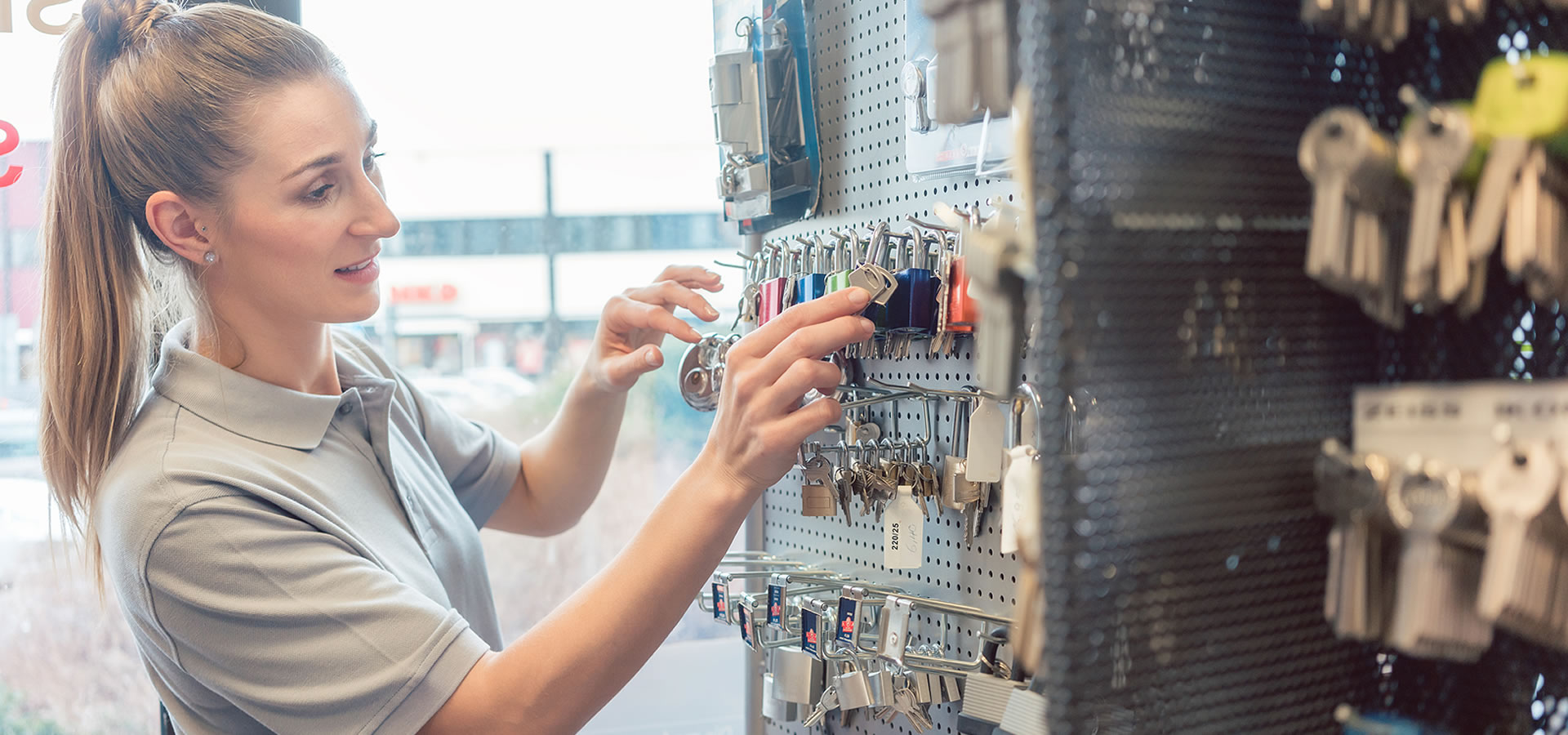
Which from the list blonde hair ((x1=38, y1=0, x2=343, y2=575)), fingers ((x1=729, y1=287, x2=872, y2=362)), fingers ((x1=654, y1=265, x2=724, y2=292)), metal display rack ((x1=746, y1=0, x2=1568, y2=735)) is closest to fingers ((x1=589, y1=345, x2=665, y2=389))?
fingers ((x1=654, y1=265, x2=724, y2=292))

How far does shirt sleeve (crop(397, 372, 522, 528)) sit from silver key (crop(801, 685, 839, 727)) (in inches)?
29.8

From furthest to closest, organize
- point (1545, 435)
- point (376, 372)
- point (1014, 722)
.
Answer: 1. point (376, 372)
2. point (1014, 722)
3. point (1545, 435)

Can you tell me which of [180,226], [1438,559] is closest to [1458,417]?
[1438,559]

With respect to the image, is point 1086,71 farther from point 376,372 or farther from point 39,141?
point 39,141

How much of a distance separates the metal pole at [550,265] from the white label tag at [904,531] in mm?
1428

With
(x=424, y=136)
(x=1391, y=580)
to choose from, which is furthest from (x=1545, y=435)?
(x=424, y=136)

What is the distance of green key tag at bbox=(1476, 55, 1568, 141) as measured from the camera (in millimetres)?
552

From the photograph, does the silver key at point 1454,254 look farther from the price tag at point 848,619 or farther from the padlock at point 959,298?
the price tag at point 848,619

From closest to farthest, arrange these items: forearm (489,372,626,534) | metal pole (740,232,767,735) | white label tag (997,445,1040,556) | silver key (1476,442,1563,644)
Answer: silver key (1476,442,1563,644)
white label tag (997,445,1040,556)
forearm (489,372,626,534)
metal pole (740,232,767,735)

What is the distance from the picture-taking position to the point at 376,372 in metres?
1.82

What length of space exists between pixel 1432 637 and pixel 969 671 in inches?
29.8

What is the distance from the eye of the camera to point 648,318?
66.5 inches

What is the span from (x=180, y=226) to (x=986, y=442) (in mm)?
1137

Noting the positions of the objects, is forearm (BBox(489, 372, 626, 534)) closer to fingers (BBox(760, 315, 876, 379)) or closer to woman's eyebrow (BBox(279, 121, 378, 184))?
woman's eyebrow (BBox(279, 121, 378, 184))
